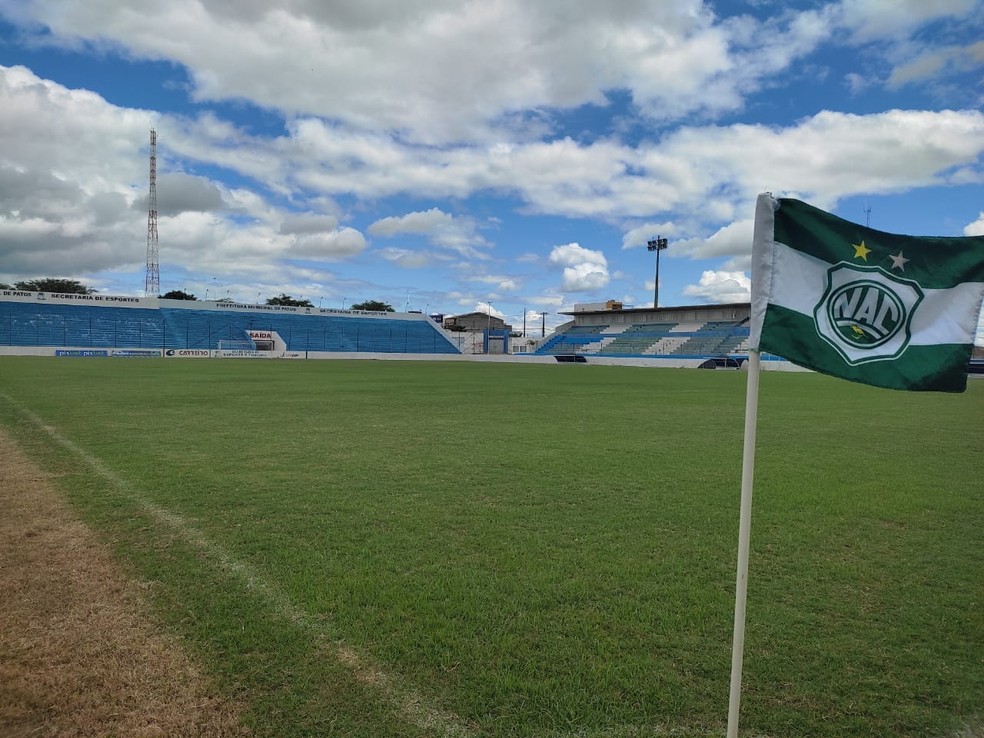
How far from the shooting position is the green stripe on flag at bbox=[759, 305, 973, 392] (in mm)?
2615

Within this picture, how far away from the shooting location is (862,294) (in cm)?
271

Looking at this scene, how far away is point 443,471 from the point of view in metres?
7.69

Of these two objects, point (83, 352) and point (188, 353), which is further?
point (188, 353)

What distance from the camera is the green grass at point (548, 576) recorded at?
9.25ft

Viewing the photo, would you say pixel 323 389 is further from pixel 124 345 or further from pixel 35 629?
pixel 124 345

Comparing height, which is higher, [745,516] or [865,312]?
[865,312]

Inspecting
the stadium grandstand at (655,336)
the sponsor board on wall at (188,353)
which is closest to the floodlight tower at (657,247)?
the stadium grandstand at (655,336)

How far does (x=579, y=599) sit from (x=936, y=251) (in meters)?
2.65

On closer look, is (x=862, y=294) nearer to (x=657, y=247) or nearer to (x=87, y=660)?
(x=87, y=660)

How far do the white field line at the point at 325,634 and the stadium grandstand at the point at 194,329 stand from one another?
5989 centimetres

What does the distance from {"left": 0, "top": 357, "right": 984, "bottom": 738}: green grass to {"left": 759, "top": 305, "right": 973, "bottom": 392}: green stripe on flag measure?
4.85ft

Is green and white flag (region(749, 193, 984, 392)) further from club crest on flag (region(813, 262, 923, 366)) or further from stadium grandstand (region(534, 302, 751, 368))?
stadium grandstand (region(534, 302, 751, 368))

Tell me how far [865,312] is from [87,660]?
13.1ft

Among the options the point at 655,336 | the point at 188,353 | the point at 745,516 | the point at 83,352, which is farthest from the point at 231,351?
the point at 745,516
